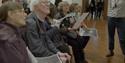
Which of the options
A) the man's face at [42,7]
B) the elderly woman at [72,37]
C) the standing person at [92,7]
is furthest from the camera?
the standing person at [92,7]

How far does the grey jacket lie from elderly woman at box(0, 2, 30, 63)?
1.90 ft

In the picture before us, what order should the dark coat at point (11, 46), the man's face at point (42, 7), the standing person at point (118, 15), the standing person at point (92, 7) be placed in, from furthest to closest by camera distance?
the standing person at point (92, 7) → the standing person at point (118, 15) → the man's face at point (42, 7) → the dark coat at point (11, 46)

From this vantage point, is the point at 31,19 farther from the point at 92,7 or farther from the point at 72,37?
the point at 92,7

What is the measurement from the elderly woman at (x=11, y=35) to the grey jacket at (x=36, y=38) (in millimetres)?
580

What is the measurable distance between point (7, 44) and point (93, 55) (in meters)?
3.39

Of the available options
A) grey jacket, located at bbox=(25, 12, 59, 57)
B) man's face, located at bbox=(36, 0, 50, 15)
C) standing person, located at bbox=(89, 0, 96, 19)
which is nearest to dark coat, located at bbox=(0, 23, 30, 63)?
grey jacket, located at bbox=(25, 12, 59, 57)

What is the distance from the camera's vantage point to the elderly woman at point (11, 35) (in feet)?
6.74

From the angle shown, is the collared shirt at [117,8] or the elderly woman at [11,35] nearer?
the elderly woman at [11,35]

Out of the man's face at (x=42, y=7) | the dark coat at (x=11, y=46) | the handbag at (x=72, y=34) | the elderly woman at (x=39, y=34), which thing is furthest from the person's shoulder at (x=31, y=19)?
the handbag at (x=72, y=34)

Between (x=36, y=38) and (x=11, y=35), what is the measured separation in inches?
34.1

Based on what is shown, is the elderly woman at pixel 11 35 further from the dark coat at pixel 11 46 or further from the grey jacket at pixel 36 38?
the grey jacket at pixel 36 38

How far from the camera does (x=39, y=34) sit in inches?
123

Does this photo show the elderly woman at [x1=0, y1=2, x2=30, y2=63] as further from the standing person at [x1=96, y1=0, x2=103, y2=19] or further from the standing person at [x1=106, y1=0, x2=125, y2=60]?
the standing person at [x1=96, y1=0, x2=103, y2=19]

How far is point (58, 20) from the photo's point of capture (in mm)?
4184
